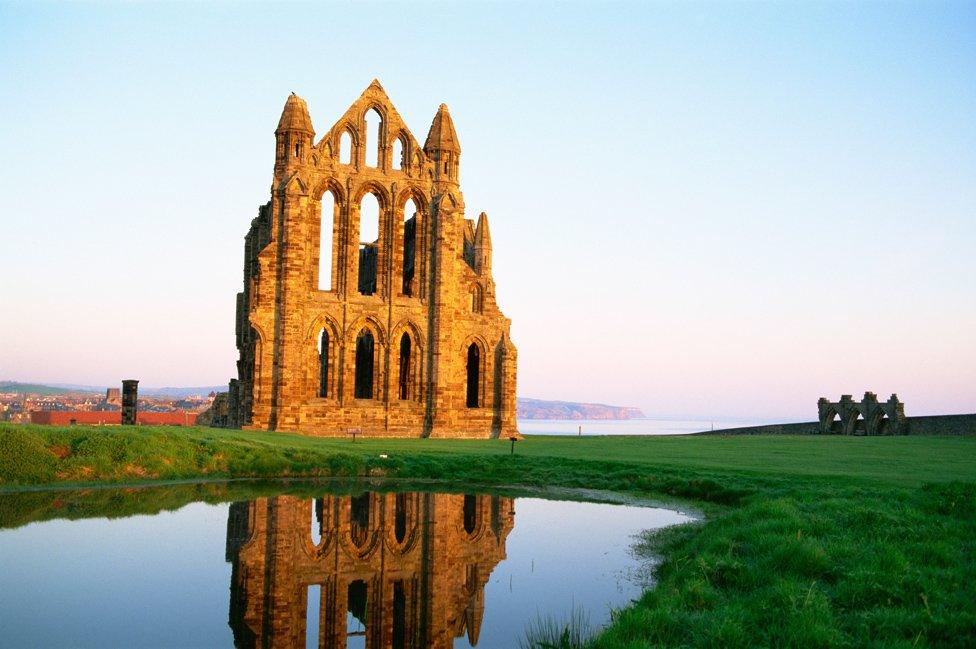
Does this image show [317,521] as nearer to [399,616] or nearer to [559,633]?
[399,616]

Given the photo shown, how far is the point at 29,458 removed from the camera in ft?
72.8

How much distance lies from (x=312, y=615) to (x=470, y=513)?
27.5 ft

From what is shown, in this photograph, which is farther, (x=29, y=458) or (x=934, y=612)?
(x=29, y=458)

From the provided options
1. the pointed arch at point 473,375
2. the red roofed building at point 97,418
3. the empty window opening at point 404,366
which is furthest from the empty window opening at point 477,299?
the red roofed building at point 97,418

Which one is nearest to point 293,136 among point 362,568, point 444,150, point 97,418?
point 444,150

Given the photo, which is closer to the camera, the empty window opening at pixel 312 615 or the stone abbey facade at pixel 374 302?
the empty window opening at pixel 312 615

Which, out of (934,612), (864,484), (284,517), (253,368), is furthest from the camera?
(253,368)

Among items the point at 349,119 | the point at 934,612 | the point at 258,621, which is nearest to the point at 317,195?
the point at 349,119

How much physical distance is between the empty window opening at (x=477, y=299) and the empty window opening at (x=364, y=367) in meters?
6.27

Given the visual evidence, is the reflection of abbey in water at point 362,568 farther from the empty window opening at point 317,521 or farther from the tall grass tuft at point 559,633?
the tall grass tuft at point 559,633

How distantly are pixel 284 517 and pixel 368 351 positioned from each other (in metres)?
32.8

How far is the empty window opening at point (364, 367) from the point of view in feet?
163

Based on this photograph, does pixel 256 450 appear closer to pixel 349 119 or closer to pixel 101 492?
pixel 101 492

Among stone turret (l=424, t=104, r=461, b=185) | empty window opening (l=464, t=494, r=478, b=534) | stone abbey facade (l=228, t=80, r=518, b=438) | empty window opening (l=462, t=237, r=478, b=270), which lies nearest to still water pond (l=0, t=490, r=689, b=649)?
empty window opening (l=464, t=494, r=478, b=534)
